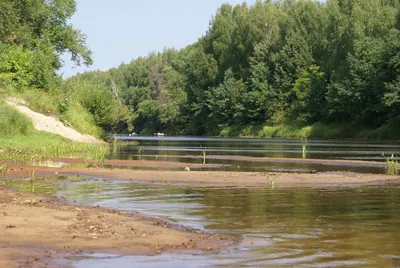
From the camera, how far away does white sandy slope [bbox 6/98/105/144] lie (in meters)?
53.7

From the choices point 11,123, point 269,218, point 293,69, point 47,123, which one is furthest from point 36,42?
point 269,218

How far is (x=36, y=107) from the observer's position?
2267 inches

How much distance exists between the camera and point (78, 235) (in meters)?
13.0

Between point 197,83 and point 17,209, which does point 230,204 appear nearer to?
point 17,209

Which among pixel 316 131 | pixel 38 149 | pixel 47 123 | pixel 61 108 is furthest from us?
pixel 316 131

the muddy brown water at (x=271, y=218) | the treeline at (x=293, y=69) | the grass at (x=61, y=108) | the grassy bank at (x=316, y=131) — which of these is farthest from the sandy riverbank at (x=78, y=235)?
the grassy bank at (x=316, y=131)

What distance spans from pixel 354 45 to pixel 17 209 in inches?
3026

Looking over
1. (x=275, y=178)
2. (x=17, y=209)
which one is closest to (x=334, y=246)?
(x=17, y=209)

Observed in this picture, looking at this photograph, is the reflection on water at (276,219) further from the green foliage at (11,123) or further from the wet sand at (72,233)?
the green foliage at (11,123)

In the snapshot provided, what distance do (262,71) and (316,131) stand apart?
74.4 ft

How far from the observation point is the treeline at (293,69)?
273 ft

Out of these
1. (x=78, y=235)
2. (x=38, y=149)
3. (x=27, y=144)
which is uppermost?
(x=27, y=144)

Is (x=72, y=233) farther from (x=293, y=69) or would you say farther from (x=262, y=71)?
(x=262, y=71)

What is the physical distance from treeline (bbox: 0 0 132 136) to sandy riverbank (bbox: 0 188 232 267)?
3065 cm
